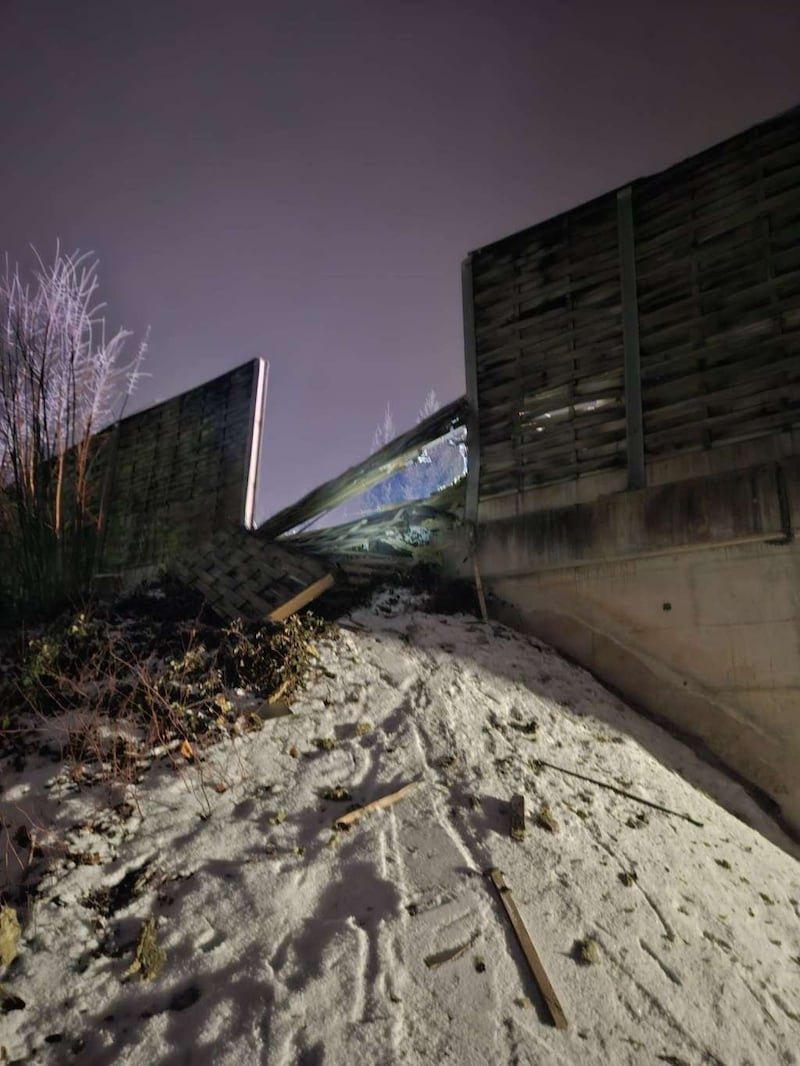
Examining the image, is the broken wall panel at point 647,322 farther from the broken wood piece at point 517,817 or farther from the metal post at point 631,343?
the broken wood piece at point 517,817

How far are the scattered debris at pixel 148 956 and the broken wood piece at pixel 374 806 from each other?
2.92 ft

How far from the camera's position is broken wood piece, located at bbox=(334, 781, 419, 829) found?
2.83 meters

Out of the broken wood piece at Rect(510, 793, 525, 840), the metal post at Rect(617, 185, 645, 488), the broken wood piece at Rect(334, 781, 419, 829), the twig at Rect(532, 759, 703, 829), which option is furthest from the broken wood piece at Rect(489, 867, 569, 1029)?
the metal post at Rect(617, 185, 645, 488)

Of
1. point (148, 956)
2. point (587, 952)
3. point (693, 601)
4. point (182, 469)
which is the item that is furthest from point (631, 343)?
point (182, 469)

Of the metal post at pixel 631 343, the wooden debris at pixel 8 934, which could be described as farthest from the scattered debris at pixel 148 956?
the metal post at pixel 631 343

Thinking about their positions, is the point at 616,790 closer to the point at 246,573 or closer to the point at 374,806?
the point at 374,806

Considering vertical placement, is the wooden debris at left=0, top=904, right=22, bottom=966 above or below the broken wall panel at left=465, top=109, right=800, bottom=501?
below

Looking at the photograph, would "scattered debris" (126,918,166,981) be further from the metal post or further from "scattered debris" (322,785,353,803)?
the metal post

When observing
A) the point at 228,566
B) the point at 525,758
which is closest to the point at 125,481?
the point at 228,566

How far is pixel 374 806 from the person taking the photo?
117 inches

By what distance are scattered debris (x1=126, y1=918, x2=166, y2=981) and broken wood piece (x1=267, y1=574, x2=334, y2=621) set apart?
260cm

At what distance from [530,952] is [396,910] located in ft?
1.78

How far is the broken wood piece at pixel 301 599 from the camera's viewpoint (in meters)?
4.77

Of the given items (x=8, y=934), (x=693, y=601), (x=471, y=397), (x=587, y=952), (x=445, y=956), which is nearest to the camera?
(x=8, y=934)
